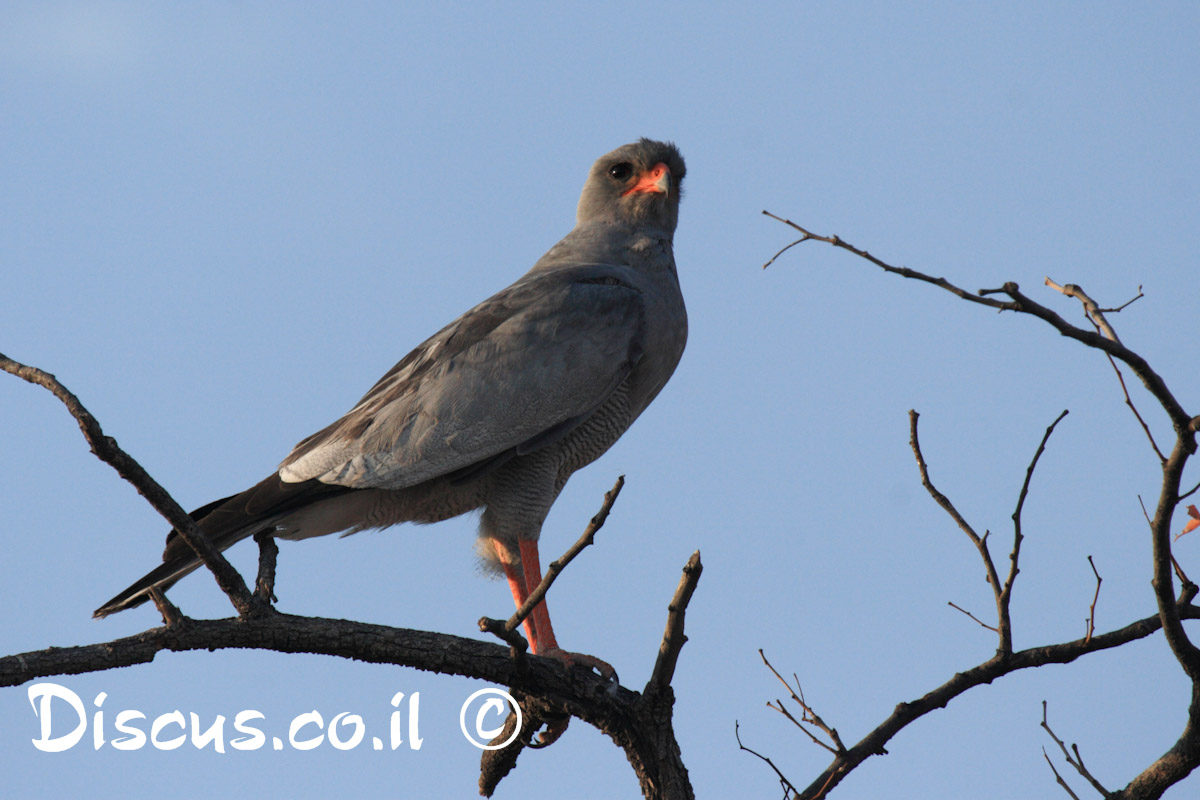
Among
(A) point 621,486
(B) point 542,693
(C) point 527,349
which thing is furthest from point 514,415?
(A) point 621,486

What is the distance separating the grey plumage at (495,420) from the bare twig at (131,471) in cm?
111

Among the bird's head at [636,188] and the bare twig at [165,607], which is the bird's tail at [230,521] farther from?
the bird's head at [636,188]

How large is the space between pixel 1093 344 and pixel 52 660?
3381 millimetres

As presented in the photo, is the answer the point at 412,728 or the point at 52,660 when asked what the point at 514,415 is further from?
the point at 52,660

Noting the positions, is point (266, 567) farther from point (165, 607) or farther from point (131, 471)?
point (131, 471)

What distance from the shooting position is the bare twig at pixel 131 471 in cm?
365

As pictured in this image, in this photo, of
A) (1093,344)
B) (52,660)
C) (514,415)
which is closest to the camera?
(1093,344)

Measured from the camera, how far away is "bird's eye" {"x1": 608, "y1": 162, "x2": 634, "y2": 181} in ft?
24.4

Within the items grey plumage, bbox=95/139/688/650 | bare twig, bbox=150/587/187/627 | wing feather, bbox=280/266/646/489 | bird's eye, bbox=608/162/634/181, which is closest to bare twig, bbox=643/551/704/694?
grey plumage, bbox=95/139/688/650

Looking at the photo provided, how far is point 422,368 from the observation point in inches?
238

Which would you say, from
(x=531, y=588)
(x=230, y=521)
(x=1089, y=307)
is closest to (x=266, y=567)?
(x=230, y=521)

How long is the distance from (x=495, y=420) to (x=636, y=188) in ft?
7.57

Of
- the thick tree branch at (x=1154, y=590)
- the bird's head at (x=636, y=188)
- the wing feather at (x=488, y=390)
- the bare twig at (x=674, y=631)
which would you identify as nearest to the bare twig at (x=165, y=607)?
the wing feather at (x=488, y=390)

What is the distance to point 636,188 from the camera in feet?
24.1
